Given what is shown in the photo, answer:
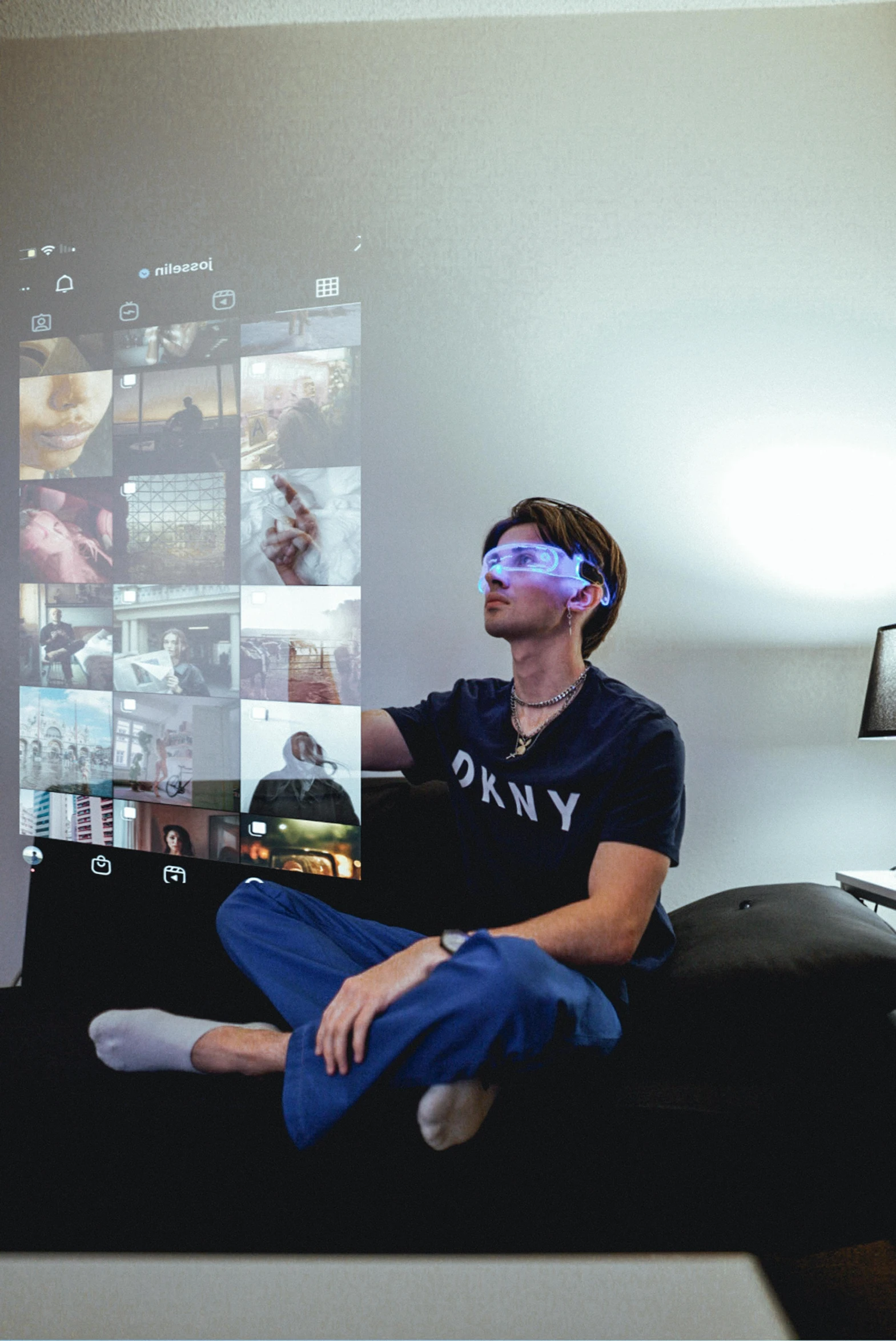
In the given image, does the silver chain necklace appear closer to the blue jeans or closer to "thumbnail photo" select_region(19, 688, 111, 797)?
the blue jeans

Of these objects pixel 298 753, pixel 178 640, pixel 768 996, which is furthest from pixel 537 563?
pixel 768 996

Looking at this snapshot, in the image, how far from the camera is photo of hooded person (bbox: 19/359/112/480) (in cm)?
145

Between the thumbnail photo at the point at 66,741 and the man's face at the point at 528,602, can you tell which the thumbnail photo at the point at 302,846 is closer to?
the thumbnail photo at the point at 66,741

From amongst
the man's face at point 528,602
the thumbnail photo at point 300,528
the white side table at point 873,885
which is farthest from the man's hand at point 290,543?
the white side table at point 873,885

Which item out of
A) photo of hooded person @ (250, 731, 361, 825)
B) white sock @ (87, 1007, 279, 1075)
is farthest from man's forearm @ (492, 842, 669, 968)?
photo of hooded person @ (250, 731, 361, 825)

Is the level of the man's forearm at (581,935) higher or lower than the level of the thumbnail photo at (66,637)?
lower

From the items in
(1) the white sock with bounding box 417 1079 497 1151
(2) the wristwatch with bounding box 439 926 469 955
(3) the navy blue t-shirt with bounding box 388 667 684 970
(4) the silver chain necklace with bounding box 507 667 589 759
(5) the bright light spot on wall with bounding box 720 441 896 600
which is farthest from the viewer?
(5) the bright light spot on wall with bounding box 720 441 896 600

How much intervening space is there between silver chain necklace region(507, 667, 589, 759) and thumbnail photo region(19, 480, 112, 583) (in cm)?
78

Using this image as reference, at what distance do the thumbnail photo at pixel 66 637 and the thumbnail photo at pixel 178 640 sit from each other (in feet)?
0.11

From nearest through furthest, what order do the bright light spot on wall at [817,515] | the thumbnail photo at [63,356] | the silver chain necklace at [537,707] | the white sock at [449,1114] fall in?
the white sock at [449,1114] < the silver chain necklace at [537,707] < the thumbnail photo at [63,356] < the bright light spot on wall at [817,515]

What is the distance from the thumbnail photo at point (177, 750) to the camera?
1428 mm

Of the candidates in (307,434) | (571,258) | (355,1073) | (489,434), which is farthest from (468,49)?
(355,1073)

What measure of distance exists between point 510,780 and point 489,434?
0.91 m

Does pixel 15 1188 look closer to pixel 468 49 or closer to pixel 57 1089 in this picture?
pixel 57 1089
